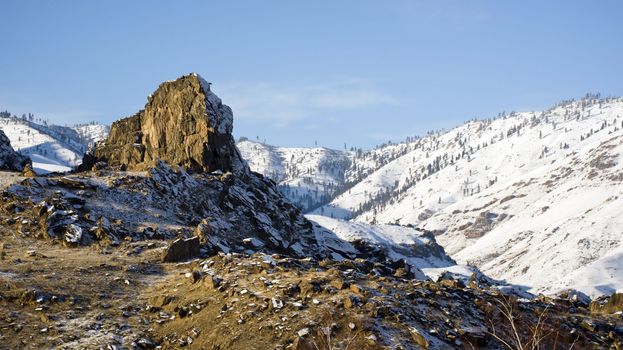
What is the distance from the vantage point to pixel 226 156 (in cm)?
5550

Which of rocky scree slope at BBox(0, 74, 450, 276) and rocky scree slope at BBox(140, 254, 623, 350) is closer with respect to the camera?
rocky scree slope at BBox(140, 254, 623, 350)

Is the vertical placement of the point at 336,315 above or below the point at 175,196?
below

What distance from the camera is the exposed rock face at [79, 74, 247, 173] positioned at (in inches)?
2156

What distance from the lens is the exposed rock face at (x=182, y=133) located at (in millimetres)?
54750

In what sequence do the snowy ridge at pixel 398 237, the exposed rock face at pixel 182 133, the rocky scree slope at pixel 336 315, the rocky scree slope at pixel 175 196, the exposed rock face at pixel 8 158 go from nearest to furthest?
the rocky scree slope at pixel 336 315 < the rocky scree slope at pixel 175 196 < the exposed rock face at pixel 182 133 < the exposed rock face at pixel 8 158 < the snowy ridge at pixel 398 237

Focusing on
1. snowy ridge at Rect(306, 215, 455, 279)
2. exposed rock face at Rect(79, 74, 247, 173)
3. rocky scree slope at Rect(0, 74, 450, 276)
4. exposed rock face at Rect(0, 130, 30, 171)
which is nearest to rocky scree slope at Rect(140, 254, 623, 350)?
rocky scree slope at Rect(0, 74, 450, 276)

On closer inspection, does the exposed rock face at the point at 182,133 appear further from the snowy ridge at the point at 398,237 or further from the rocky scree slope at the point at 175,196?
the snowy ridge at the point at 398,237

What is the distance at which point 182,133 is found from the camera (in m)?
56.5

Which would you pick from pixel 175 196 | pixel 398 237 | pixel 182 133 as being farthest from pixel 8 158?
pixel 398 237

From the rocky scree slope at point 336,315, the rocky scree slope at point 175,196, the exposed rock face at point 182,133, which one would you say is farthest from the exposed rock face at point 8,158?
the rocky scree slope at point 336,315

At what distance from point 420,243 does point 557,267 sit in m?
38.5

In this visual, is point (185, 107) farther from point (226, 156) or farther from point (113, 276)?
point (113, 276)

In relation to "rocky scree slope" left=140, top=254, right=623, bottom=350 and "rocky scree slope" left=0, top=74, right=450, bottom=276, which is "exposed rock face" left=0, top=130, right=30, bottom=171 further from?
"rocky scree slope" left=140, top=254, right=623, bottom=350

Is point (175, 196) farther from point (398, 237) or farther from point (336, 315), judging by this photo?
point (398, 237)
